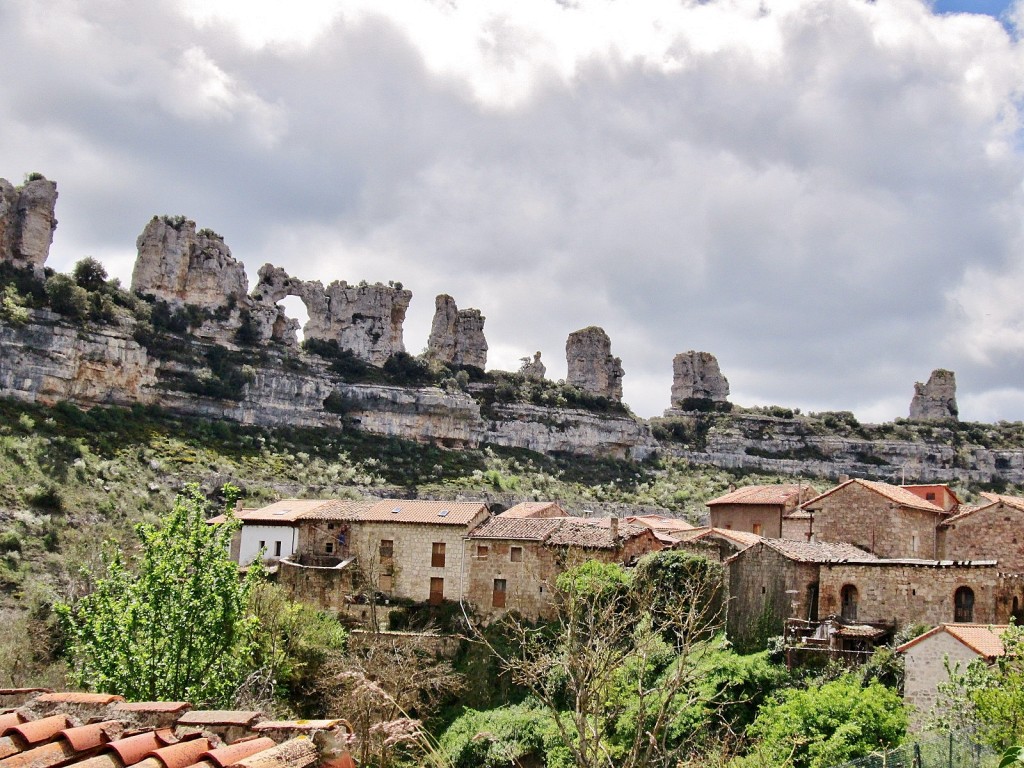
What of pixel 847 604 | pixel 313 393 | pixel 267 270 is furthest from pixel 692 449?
pixel 847 604

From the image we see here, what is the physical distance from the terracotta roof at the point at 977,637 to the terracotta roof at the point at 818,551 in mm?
5388

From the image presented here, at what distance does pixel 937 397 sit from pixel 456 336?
60031 millimetres

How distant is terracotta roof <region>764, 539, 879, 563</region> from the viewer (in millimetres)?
30766

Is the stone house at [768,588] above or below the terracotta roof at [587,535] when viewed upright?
below

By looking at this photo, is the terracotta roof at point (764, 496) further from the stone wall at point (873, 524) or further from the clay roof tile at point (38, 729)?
the clay roof tile at point (38, 729)

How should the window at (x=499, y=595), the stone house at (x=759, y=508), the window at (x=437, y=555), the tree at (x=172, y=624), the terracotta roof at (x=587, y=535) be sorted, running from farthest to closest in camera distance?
1. the stone house at (x=759, y=508)
2. the window at (x=437, y=555)
3. the window at (x=499, y=595)
4. the terracotta roof at (x=587, y=535)
5. the tree at (x=172, y=624)

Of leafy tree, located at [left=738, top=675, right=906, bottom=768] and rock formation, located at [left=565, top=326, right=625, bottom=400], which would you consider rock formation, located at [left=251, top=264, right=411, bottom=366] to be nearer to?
rock formation, located at [left=565, top=326, right=625, bottom=400]

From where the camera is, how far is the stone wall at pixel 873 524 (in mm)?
35844

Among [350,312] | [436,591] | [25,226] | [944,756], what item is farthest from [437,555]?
[350,312]

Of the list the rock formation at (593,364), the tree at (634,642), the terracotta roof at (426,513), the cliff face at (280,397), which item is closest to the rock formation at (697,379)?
the rock formation at (593,364)

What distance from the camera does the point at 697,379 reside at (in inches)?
4815

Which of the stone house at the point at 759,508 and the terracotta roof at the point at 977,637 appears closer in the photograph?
the terracotta roof at the point at 977,637

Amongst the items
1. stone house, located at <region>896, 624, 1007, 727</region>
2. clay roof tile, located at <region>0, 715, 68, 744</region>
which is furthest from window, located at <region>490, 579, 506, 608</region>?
clay roof tile, located at <region>0, 715, 68, 744</region>

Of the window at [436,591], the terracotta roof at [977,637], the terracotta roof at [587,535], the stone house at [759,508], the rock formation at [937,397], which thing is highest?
the rock formation at [937,397]
